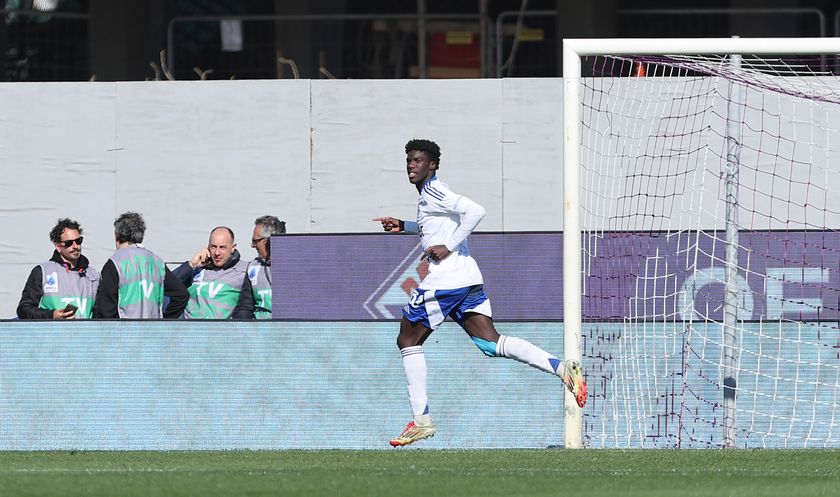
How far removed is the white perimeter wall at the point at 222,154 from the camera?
37.2 feet

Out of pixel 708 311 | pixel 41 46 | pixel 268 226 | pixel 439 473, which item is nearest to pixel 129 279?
pixel 268 226

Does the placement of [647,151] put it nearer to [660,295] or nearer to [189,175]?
[660,295]

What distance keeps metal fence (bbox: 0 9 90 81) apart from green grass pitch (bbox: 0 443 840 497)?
7.18 m

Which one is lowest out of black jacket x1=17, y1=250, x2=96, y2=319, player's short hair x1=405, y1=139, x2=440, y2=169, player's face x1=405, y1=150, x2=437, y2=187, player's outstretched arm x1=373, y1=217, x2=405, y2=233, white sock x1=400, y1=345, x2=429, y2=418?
white sock x1=400, y1=345, x2=429, y2=418

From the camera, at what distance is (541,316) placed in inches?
346

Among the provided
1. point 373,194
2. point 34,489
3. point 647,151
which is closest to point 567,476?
point 34,489

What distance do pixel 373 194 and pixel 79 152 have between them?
2856 mm

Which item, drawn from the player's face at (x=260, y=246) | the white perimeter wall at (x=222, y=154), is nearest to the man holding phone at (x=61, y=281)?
the player's face at (x=260, y=246)

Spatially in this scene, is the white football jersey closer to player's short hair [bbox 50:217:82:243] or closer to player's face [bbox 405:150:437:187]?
player's face [bbox 405:150:437:187]

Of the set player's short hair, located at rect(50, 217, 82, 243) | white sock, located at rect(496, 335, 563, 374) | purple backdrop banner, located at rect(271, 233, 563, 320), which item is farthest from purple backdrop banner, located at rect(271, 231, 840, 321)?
player's short hair, located at rect(50, 217, 82, 243)

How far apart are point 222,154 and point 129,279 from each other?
3012 millimetres

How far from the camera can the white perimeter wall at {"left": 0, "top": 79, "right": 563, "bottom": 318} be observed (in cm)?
1133

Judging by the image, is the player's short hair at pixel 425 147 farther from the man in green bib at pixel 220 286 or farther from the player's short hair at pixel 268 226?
the player's short hair at pixel 268 226

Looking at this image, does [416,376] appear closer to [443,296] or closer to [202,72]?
[443,296]
